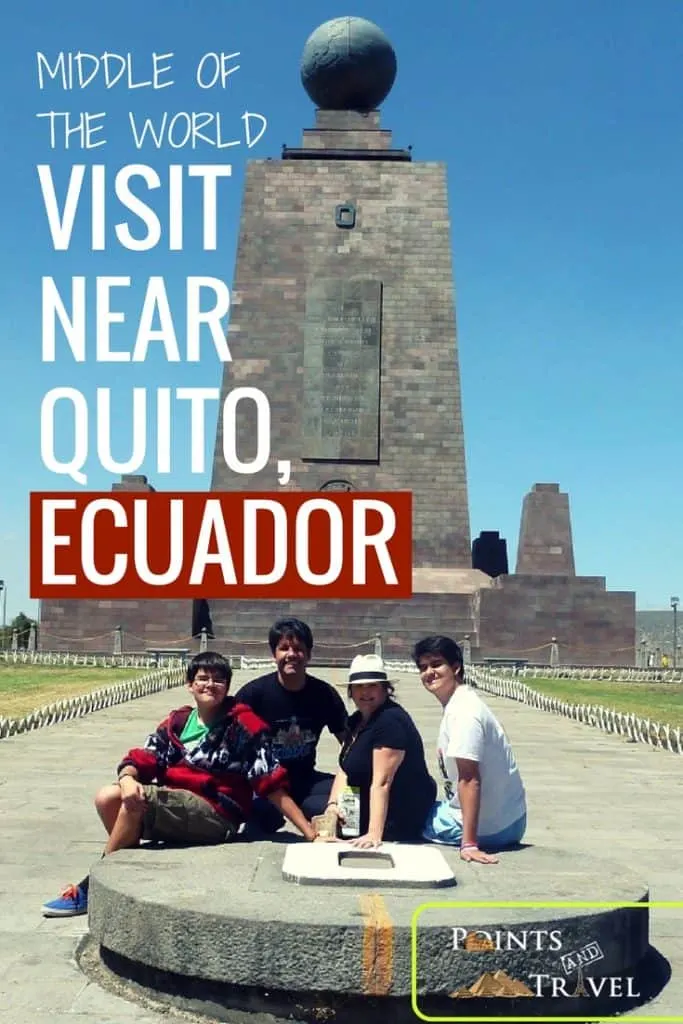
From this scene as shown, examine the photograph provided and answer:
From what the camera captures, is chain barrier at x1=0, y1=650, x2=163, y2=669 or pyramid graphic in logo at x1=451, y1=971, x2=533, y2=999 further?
chain barrier at x1=0, y1=650, x2=163, y2=669

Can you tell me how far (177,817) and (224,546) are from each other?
1026 inches

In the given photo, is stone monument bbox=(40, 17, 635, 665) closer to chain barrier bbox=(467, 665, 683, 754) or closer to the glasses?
chain barrier bbox=(467, 665, 683, 754)

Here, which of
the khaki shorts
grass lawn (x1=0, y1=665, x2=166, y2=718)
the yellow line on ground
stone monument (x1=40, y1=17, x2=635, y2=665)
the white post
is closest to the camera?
the yellow line on ground

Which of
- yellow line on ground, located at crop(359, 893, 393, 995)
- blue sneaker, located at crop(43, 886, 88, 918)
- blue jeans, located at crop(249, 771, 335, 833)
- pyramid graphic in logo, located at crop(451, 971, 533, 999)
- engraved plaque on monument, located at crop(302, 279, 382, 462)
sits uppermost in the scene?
engraved plaque on monument, located at crop(302, 279, 382, 462)

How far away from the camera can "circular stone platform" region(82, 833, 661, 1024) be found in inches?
167

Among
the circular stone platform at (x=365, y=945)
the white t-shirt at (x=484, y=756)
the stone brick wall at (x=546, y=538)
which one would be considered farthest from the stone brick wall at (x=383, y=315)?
the circular stone platform at (x=365, y=945)

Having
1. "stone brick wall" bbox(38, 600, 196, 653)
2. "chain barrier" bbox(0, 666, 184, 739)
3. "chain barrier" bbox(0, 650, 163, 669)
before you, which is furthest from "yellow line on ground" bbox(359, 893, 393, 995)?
"stone brick wall" bbox(38, 600, 196, 653)

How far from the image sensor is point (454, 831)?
577 cm

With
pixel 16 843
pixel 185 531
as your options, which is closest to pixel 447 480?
pixel 185 531

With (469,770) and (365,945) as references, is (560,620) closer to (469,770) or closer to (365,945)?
(469,770)

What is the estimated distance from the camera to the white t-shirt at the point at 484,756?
5.45 metres

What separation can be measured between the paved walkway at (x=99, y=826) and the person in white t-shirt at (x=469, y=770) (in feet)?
1.36

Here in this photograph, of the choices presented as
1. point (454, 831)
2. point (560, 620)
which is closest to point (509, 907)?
point (454, 831)

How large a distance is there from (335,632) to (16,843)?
25.2 metres
